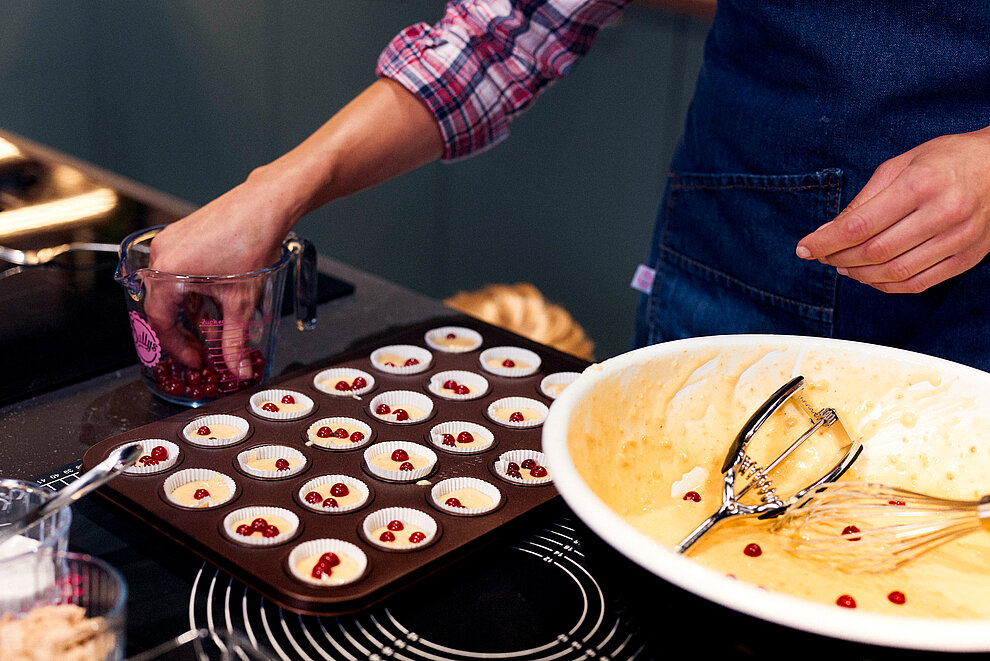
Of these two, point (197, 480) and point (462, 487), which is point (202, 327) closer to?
point (197, 480)

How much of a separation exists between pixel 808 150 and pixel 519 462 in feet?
1.55

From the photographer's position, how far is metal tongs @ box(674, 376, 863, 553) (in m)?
0.71

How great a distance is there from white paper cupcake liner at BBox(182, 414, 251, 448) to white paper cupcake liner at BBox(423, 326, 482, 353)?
0.90 feet

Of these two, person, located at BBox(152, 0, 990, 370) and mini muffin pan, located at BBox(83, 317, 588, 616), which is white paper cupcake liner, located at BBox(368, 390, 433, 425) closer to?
mini muffin pan, located at BBox(83, 317, 588, 616)

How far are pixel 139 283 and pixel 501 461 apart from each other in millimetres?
402

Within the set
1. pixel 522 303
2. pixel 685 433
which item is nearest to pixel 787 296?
pixel 685 433

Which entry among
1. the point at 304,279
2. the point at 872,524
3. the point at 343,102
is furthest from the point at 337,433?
the point at 343,102

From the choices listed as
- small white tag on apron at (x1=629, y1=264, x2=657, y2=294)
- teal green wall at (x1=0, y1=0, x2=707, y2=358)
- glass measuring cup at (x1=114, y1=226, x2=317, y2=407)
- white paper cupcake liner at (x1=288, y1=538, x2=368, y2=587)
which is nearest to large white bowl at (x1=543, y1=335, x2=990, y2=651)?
white paper cupcake liner at (x1=288, y1=538, x2=368, y2=587)

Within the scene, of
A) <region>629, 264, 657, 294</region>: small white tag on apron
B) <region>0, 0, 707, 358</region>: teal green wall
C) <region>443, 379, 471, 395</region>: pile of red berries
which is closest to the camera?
<region>443, 379, 471, 395</region>: pile of red berries

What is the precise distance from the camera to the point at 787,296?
109 cm

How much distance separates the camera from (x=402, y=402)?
101 centimetres

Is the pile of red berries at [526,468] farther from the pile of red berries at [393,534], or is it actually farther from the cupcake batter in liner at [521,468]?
the pile of red berries at [393,534]

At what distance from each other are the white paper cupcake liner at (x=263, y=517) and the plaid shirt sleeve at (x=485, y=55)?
572 millimetres

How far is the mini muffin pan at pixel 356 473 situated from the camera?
2.35 ft
